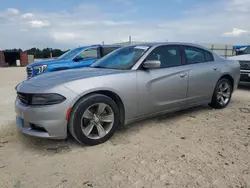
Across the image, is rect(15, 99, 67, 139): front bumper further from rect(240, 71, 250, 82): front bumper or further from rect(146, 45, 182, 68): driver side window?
rect(240, 71, 250, 82): front bumper

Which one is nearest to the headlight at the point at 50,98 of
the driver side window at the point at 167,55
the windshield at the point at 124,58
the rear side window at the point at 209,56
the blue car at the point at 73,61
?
the windshield at the point at 124,58

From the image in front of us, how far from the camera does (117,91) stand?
11.7 feet

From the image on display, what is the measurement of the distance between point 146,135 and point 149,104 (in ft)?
1.65

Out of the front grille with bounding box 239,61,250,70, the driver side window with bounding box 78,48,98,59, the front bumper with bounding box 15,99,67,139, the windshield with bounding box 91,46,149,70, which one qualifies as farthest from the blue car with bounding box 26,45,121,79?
the front grille with bounding box 239,61,250,70

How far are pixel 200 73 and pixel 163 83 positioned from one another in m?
1.03

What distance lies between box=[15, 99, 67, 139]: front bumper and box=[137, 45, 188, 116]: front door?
49.9 inches

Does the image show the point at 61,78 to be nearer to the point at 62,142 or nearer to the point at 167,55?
the point at 62,142

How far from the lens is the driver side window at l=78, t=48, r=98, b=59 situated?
8.25 meters

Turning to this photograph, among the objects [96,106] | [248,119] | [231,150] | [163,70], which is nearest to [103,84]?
[96,106]

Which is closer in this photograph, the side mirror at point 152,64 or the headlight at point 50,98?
the headlight at point 50,98

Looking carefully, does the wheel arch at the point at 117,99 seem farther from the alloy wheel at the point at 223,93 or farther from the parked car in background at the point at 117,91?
the alloy wheel at the point at 223,93

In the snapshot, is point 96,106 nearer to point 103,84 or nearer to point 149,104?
point 103,84

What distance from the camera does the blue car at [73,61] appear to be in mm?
7520

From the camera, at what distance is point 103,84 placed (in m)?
3.46
